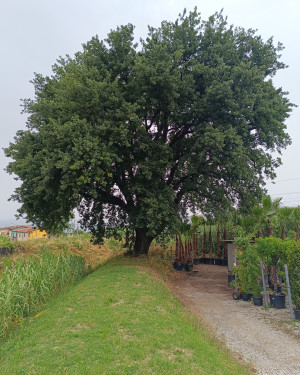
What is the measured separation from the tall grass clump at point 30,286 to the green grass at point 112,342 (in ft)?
1.57

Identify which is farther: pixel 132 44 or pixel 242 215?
pixel 242 215

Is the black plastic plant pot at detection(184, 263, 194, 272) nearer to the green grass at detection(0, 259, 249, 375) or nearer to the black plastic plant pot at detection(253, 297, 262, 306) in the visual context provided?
the black plastic plant pot at detection(253, 297, 262, 306)

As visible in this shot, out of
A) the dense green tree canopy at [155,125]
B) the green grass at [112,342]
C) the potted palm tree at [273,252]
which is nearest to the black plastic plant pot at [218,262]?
the dense green tree canopy at [155,125]

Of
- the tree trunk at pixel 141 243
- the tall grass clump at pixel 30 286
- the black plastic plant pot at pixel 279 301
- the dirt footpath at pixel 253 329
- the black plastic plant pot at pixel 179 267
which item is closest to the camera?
the dirt footpath at pixel 253 329

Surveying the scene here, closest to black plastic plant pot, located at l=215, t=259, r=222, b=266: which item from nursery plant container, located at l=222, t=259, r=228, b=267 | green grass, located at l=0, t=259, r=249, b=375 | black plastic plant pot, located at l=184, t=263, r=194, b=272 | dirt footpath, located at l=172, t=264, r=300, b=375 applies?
nursery plant container, located at l=222, t=259, r=228, b=267

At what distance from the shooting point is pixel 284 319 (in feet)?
27.2

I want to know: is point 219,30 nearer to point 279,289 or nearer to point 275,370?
point 279,289

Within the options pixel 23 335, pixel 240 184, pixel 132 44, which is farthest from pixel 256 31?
pixel 23 335

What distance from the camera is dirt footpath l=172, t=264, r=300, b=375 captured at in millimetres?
5672

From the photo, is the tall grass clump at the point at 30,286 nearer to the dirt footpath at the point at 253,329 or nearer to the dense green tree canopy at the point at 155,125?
the dense green tree canopy at the point at 155,125

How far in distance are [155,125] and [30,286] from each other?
9736 millimetres

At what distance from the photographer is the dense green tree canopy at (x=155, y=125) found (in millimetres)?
11172

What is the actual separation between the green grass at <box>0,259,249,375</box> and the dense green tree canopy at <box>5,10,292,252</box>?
15.8ft

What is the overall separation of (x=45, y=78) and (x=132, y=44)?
506 cm
